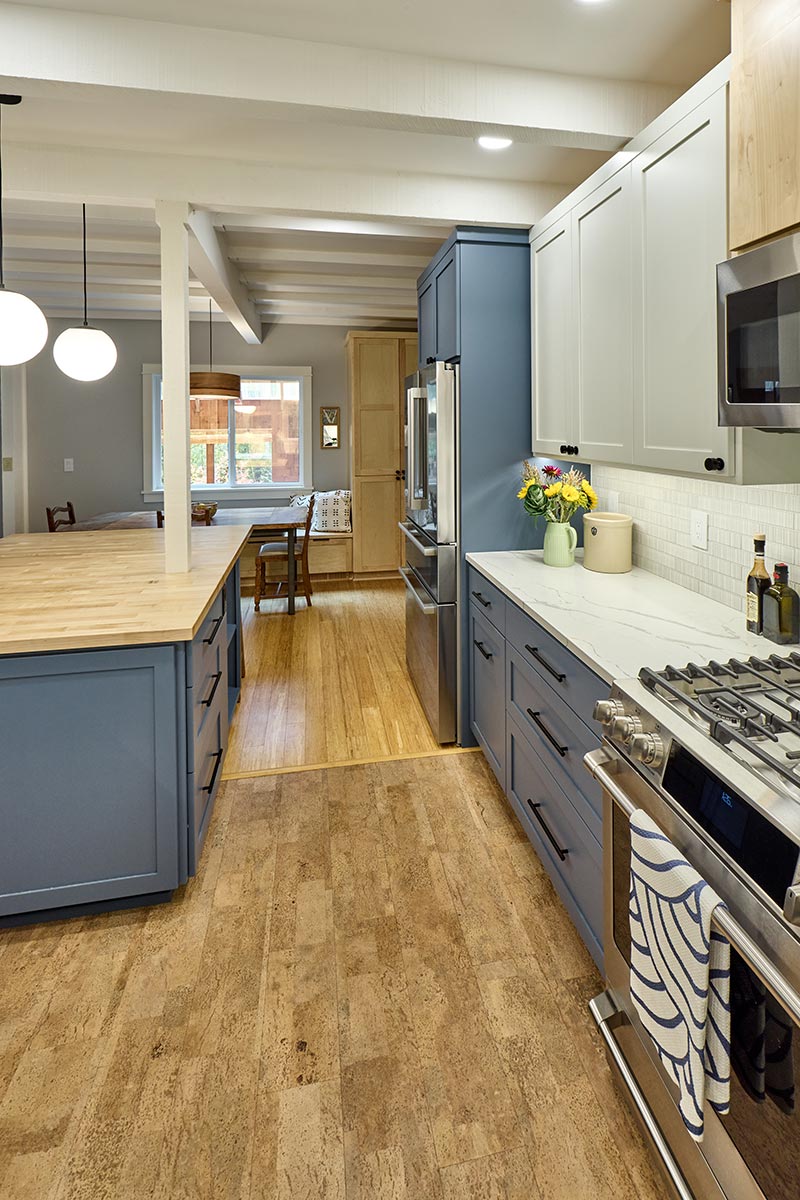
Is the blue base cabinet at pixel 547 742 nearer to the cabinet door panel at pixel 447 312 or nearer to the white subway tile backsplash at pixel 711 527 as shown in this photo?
the white subway tile backsplash at pixel 711 527

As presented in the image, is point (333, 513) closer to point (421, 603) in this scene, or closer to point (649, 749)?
point (421, 603)

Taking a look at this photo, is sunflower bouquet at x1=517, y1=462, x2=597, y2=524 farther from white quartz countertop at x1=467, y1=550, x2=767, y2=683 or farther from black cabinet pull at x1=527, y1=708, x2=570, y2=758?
black cabinet pull at x1=527, y1=708, x2=570, y2=758

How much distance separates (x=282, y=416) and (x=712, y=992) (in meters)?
7.30

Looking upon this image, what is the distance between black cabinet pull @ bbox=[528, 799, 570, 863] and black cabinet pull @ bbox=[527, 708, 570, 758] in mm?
272

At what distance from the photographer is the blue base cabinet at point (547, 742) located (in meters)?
1.77

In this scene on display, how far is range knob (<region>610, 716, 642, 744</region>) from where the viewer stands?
1.32 m

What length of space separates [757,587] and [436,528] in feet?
4.92

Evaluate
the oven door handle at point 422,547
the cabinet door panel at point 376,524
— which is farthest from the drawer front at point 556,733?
the cabinet door panel at point 376,524

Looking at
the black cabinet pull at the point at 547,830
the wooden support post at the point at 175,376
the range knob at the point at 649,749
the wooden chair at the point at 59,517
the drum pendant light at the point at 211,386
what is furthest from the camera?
the wooden chair at the point at 59,517

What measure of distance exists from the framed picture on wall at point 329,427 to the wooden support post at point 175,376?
4.79 m

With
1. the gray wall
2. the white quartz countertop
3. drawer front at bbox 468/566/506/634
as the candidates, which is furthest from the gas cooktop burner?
the gray wall

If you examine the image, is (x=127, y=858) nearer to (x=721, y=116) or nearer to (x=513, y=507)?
(x=513, y=507)

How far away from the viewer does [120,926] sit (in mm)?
2066

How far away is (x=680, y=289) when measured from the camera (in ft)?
6.04
